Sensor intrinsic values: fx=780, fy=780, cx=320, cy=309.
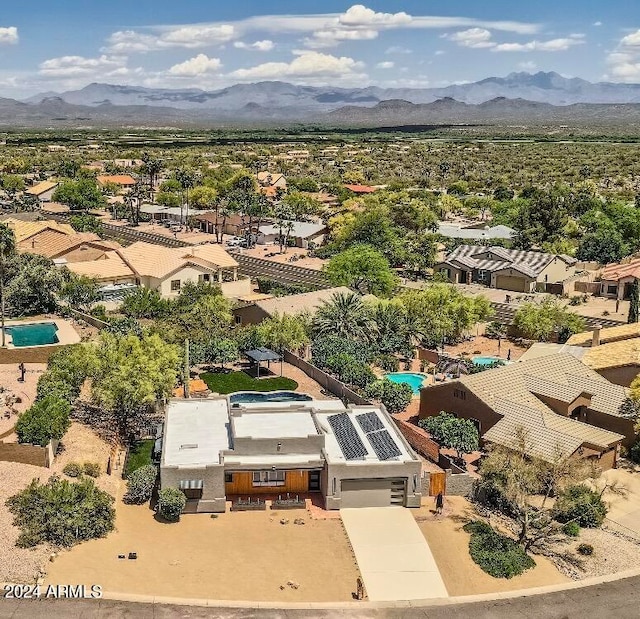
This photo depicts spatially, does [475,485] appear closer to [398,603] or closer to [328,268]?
[398,603]

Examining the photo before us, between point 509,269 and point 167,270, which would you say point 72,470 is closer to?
point 167,270

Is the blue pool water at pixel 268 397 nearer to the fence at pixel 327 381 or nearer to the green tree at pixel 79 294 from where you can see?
the fence at pixel 327 381

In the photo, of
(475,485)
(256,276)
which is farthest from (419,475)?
(256,276)

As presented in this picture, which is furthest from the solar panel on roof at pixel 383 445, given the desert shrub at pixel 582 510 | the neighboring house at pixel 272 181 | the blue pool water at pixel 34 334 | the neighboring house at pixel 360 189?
→ the neighboring house at pixel 272 181

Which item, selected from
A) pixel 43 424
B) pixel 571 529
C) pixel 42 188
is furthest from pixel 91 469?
pixel 42 188

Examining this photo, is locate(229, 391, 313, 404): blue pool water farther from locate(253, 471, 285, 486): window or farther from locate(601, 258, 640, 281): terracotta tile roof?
locate(601, 258, 640, 281): terracotta tile roof
